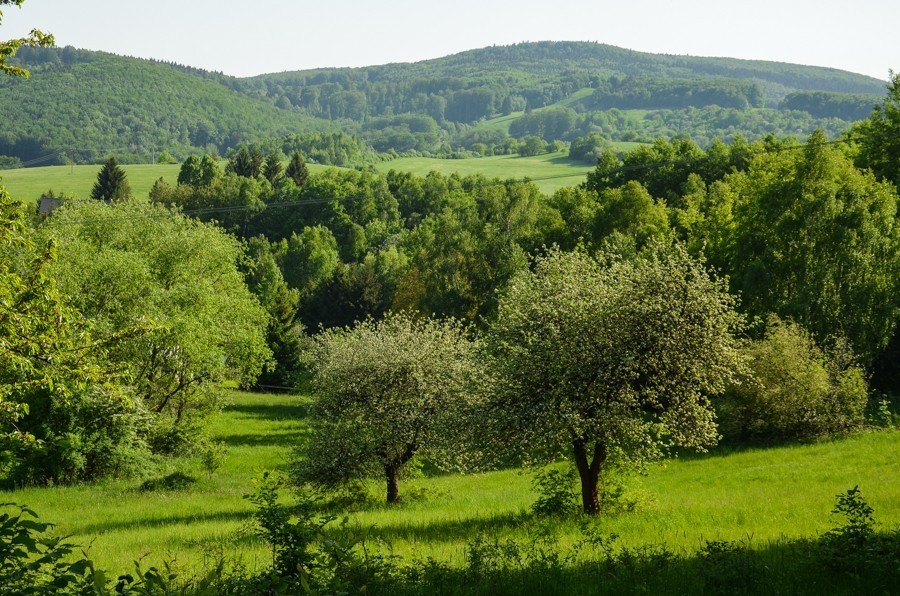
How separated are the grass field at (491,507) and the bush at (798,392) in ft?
7.61

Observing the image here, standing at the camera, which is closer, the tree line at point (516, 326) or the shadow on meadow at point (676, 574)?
the shadow on meadow at point (676, 574)

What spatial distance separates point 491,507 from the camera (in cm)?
2652

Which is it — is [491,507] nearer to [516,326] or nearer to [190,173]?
[516,326]

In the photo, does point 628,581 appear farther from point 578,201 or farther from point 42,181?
point 42,181

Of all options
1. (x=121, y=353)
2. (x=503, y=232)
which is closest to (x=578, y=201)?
(x=503, y=232)

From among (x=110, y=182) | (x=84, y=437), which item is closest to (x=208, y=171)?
(x=110, y=182)

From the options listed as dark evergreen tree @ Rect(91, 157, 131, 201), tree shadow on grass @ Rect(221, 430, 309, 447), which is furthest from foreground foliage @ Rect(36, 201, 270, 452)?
dark evergreen tree @ Rect(91, 157, 131, 201)

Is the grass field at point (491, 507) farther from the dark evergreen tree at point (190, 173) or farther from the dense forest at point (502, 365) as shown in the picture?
the dark evergreen tree at point (190, 173)

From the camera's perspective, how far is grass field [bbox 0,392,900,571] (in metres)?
18.5

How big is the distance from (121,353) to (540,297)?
26.0 meters

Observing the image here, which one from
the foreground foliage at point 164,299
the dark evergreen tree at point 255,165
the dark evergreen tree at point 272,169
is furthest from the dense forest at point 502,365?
the dark evergreen tree at point 255,165

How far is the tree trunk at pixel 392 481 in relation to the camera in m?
29.4

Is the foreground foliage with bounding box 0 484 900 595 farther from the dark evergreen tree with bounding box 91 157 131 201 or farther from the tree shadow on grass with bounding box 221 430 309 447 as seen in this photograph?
the dark evergreen tree with bounding box 91 157 131 201

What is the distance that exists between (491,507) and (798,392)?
17.1m
